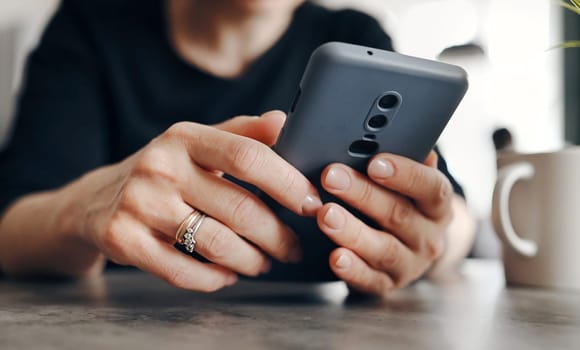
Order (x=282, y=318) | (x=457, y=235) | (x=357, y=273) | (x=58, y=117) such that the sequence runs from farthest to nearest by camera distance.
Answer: (x=58, y=117) < (x=457, y=235) < (x=357, y=273) < (x=282, y=318)

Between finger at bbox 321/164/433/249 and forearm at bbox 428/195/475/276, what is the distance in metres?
0.24

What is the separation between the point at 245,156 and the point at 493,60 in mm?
1432

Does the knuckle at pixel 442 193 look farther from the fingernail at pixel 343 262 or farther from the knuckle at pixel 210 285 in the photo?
the knuckle at pixel 210 285

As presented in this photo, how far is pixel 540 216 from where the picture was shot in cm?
54

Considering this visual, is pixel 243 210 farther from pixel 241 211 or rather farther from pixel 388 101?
pixel 388 101

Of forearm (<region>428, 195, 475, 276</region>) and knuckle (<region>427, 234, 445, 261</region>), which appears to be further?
forearm (<region>428, 195, 475, 276</region>)

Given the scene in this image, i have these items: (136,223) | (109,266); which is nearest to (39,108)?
(109,266)

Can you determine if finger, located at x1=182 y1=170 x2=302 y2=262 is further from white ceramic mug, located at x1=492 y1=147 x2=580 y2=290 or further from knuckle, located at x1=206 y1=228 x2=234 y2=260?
white ceramic mug, located at x1=492 y1=147 x2=580 y2=290

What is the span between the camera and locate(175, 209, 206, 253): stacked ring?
0.44 meters

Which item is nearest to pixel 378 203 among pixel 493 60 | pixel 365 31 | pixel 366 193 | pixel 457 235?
pixel 366 193

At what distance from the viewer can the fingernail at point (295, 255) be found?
A: 450mm

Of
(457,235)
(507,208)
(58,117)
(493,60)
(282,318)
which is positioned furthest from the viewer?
(493,60)

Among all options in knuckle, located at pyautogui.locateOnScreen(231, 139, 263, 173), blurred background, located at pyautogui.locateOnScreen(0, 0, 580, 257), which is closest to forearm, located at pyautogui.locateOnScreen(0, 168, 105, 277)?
knuckle, located at pyautogui.locateOnScreen(231, 139, 263, 173)

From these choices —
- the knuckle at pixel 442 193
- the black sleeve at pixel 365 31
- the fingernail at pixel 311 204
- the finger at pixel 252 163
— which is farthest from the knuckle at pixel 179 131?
the black sleeve at pixel 365 31
